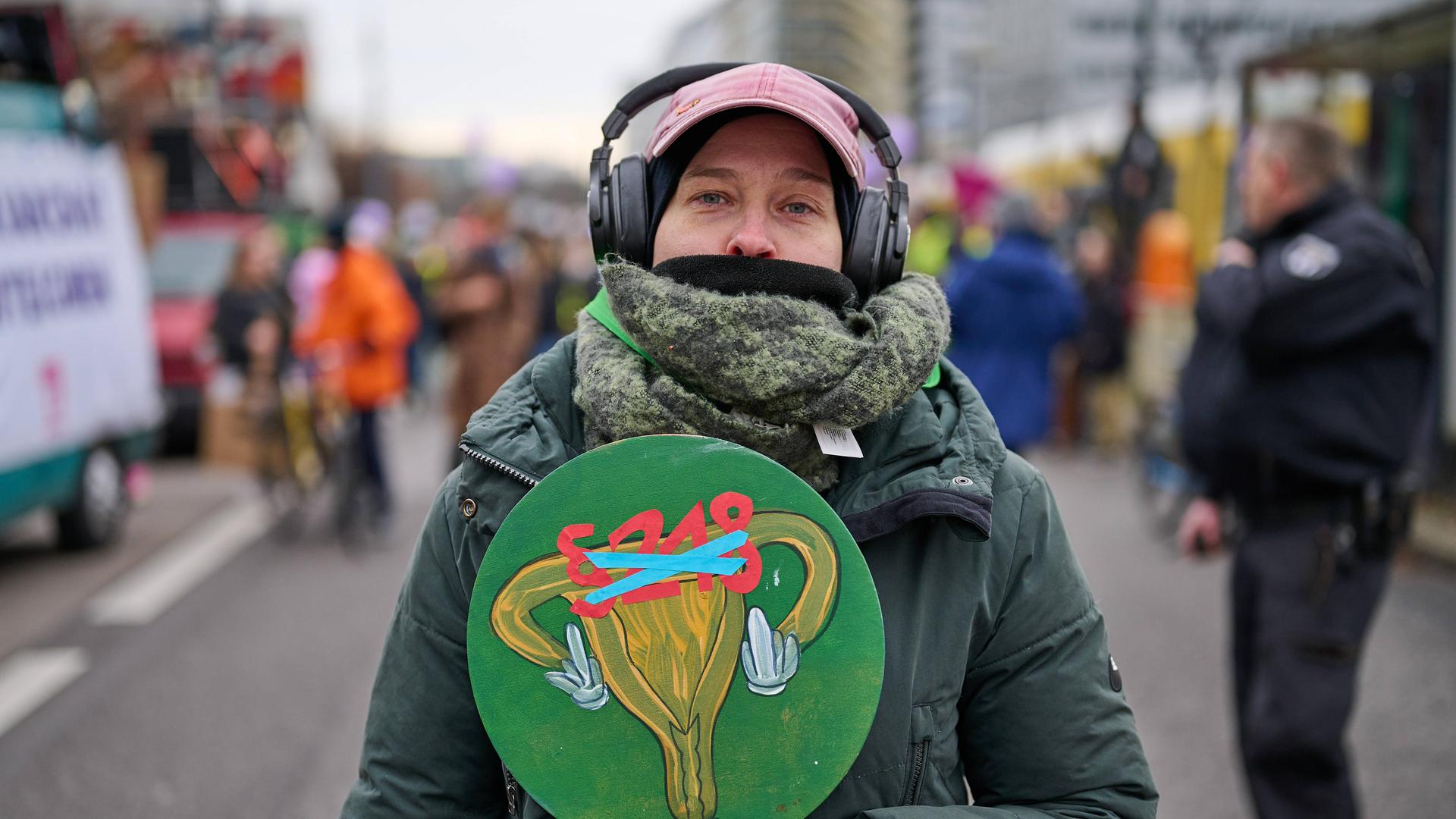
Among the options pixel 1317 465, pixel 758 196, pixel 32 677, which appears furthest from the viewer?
pixel 32 677

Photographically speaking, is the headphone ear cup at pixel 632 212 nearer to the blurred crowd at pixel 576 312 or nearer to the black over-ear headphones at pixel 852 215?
the black over-ear headphones at pixel 852 215

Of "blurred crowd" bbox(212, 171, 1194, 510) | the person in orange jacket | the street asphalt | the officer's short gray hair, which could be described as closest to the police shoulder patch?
the officer's short gray hair

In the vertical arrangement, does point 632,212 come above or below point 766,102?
below

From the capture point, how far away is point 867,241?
1.64 m

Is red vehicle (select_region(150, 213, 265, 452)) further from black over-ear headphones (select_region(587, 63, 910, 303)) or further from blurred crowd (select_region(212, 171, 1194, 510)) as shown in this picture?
black over-ear headphones (select_region(587, 63, 910, 303))

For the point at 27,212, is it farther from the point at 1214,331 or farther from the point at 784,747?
the point at 784,747

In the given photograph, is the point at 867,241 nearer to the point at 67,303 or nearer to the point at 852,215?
the point at 852,215

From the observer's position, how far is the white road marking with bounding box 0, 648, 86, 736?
520 cm

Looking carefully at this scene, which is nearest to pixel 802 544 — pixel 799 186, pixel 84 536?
pixel 799 186

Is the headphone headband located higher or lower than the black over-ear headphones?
higher

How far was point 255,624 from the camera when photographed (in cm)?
645

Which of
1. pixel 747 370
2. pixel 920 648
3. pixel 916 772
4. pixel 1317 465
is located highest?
pixel 747 370

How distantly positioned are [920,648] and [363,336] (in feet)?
24.5

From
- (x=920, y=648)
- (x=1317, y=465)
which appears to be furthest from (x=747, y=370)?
(x=1317, y=465)
